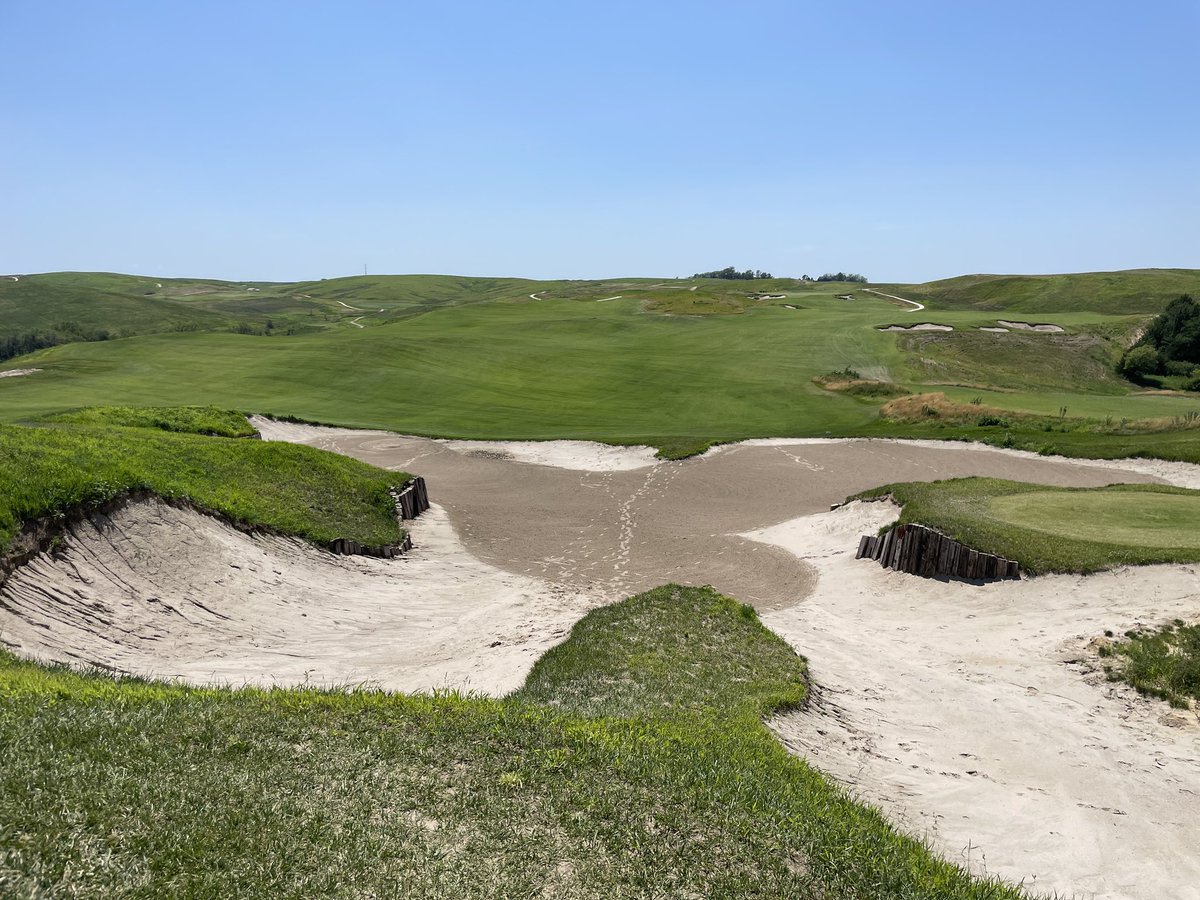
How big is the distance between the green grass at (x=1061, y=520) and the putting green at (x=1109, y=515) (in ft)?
0.07

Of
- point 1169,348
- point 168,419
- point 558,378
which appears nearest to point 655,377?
point 558,378

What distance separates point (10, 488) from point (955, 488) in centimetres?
2667

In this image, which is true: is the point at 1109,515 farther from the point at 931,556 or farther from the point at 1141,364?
the point at 1141,364

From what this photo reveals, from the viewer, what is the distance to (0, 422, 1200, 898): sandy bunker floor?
10.0 metres

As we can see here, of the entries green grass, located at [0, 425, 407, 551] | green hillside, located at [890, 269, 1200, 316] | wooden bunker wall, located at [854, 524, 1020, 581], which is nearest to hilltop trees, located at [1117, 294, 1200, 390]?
green hillside, located at [890, 269, 1200, 316]

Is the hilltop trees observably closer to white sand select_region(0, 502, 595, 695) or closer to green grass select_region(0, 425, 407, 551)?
green grass select_region(0, 425, 407, 551)

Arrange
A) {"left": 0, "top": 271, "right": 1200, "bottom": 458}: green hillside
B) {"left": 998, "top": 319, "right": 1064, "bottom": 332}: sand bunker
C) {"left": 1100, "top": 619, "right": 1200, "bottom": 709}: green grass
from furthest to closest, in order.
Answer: {"left": 998, "top": 319, "right": 1064, "bottom": 332}: sand bunker
{"left": 0, "top": 271, "right": 1200, "bottom": 458}: green hillside
{"left": 1100, "top": 619, "right": 1200, "bottom": 709}: green grass

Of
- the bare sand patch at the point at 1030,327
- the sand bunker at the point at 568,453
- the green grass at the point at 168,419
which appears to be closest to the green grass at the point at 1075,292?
the bare sand patch at the point at 1030,327

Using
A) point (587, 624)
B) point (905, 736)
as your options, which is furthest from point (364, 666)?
point (905, 736)

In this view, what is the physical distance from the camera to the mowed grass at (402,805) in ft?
18.0

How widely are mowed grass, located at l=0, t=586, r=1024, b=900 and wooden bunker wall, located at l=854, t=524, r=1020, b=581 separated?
39.7ft

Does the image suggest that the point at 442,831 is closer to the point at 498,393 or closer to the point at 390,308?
the point at 498,393

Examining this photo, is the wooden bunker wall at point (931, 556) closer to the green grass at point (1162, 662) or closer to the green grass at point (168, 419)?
the green grass at point (1162, 662)

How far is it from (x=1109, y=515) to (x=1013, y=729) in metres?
12.8
